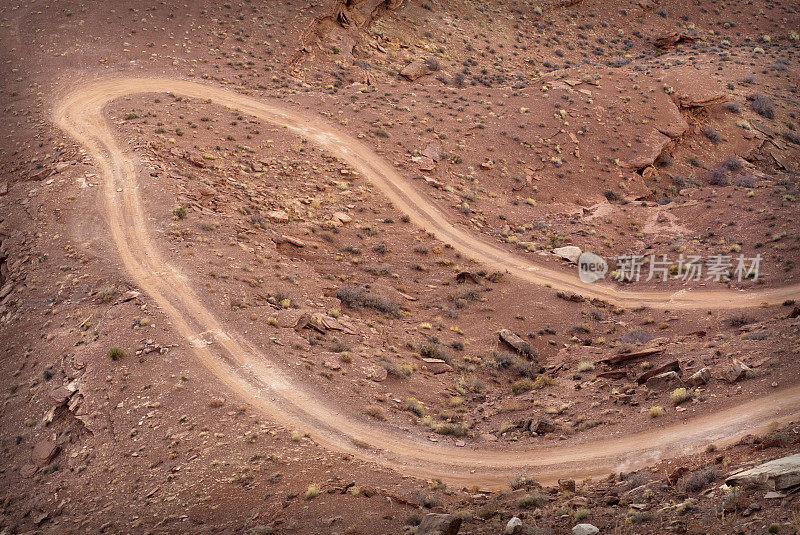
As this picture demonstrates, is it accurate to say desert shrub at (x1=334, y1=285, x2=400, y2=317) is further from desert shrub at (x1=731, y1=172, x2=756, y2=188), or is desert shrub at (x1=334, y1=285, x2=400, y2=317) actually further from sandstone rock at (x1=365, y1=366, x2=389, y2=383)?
desert shrub at (x1=731, y1=172, x2=756, y2=188)

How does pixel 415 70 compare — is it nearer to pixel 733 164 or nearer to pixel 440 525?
pixel 733 164

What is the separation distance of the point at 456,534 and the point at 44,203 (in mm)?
25919

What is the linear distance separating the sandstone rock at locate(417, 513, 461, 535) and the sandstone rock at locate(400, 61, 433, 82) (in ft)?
125

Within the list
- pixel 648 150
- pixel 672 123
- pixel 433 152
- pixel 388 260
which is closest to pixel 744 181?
pixel 648 150

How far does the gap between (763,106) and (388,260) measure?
107ft

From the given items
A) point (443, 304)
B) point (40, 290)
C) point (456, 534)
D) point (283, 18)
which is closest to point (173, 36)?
point (283, 18)

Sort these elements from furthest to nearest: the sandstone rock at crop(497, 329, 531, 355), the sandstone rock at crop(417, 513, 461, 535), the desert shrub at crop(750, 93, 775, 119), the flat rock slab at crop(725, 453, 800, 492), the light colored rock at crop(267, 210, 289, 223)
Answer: the desert shrub at crop(750, 93, 775, 119) → the light colored rock at crop(267, 210, 289, 223) → the sandstone rock at crop(497, 329, 531, 355) → the sandstone rock at crop(417, 513, 461, 535) → the flat rock slab at crop(725, 453, 800, 492)

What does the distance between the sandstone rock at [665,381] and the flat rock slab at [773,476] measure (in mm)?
6124

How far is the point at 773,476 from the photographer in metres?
12.4

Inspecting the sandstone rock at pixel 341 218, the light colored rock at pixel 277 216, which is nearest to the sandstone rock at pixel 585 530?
the light colored rock at pixel 277 216

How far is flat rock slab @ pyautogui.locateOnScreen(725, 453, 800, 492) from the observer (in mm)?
11984

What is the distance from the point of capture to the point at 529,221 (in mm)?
36562

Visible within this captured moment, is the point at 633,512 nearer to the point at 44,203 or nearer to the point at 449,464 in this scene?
the point at 449,464

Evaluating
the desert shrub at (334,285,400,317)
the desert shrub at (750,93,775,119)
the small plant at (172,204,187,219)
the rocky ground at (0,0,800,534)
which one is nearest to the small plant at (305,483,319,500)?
the rocky ground at (0,0,800,534)
